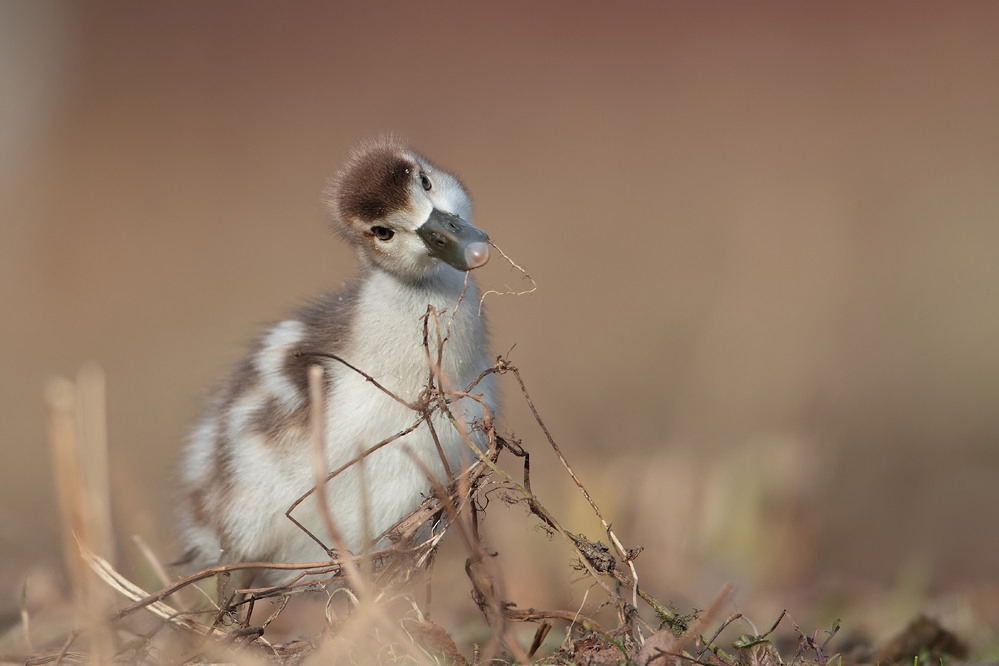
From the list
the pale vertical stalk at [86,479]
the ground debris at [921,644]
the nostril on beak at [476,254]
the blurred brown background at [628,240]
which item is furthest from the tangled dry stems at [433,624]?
the blurred brown background at [628,240]

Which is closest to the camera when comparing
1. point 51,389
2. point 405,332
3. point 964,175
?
point 51,389

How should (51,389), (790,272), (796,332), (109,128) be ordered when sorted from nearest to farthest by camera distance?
(51,389) → (796,332) → (790,272) → (109,128)

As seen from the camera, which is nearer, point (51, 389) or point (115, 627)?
point (51, 389)

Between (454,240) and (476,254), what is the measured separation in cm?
14

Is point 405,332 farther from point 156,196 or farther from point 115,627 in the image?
point 156,196

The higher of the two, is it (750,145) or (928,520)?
(750,145)

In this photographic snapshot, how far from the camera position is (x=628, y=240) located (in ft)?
34.2

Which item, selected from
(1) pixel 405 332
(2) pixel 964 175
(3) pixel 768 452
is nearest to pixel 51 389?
(1) pixel 405 332

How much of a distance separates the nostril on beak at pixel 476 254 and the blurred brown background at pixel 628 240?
1936mm

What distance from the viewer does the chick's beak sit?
3.14 meters

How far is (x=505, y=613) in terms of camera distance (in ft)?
7.81

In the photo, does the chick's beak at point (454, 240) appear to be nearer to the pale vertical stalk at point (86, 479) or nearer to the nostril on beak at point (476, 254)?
the nostril on beak at point (476, 254)

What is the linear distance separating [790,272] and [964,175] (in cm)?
273

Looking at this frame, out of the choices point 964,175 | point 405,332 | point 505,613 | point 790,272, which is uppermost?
point 964,175
